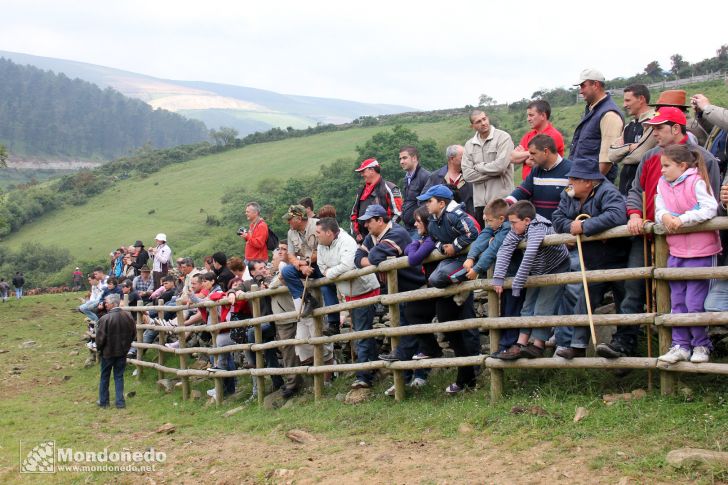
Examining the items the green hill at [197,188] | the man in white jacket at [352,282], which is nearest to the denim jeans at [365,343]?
the man in white jacket at [352,282]

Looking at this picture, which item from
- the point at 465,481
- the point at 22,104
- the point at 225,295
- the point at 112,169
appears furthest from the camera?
the point at 22,104

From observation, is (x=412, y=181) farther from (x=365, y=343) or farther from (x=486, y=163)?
(x=365, y=343)

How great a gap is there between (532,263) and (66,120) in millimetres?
188898

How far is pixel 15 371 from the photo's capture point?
17266 mm

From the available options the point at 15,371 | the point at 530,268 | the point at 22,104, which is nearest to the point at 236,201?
the point at 15,371

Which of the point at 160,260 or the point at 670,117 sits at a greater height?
the point at 670,117

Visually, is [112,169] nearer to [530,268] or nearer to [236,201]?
[236,201]

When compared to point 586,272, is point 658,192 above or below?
above

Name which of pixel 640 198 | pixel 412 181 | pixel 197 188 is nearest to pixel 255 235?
pixel 412 181

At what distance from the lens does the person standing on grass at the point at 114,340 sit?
484 inches

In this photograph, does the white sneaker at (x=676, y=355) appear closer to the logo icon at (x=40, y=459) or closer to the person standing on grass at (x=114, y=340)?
the logo icon at (x=40, y=459)

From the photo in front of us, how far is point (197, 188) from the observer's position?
81.1m

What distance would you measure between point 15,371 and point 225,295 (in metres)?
8.37

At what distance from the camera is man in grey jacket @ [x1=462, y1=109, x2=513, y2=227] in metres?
9.02
